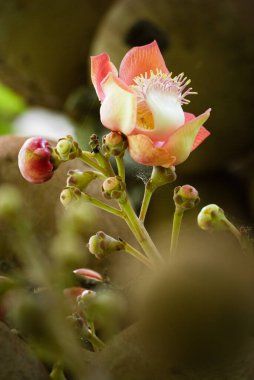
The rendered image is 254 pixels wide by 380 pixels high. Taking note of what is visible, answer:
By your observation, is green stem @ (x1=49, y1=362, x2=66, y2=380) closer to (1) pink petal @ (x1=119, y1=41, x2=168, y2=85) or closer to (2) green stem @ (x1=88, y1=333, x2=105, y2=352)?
(2) green stem @ (x1=88, y1=333, x2=105, y2=352)

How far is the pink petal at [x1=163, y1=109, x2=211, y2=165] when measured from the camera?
0.29 m

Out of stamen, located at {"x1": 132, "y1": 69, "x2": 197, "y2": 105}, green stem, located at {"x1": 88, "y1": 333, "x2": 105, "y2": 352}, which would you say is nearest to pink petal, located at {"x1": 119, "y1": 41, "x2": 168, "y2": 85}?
stamen, located at {"x1": 132, "y1": 69, "x2": 197, "y2": 105}

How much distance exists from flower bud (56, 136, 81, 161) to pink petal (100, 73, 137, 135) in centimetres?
2

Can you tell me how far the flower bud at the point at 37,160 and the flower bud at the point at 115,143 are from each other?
0.02 metres

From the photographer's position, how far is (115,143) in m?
0.29

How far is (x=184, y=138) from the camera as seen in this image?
11.6 inches

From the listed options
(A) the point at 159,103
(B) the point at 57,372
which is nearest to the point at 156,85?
(A) the point at 159,103

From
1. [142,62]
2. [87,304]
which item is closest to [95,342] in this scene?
[87,304]

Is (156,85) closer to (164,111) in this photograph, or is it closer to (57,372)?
(164,111)

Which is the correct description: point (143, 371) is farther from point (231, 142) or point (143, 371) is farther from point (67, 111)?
point (67, 111)

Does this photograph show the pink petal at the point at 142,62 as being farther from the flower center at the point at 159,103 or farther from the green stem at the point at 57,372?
the green stem at the point at 57,372

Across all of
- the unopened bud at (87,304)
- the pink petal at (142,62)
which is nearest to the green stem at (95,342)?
the unopened bud at (87,304)

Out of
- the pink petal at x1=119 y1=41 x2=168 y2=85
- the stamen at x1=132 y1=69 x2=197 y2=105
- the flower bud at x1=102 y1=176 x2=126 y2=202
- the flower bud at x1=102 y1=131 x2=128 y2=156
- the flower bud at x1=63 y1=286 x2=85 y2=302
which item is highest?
the pink petal at x1=119 y1=41 x2=168 y2=85

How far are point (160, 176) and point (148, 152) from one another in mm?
12
